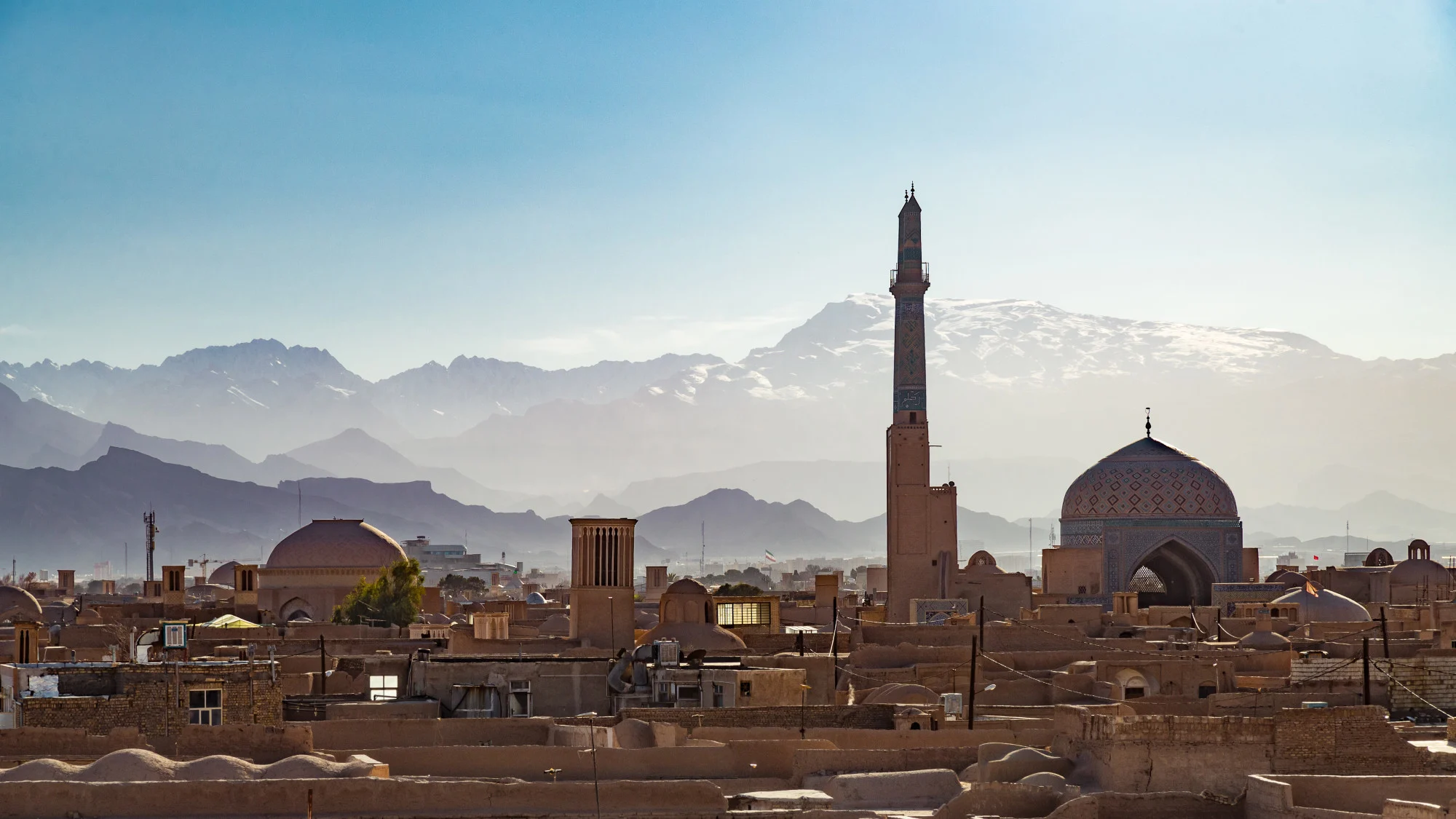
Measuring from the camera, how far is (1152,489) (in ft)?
167

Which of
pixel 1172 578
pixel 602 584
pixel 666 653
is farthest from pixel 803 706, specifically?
pixel 1172 578

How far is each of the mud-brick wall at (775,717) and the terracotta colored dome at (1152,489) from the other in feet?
92.4

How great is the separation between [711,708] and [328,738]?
14.2ft

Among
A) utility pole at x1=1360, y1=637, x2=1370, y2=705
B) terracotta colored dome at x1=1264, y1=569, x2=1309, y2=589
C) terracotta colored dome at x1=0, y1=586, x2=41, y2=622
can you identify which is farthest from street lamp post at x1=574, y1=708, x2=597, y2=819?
terracotta colored dome at x1=0, y1=586, x2=41, y2=622

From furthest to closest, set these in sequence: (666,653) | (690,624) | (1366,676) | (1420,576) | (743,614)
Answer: (1420,576) → (743,614) → (690,624) → (666,653) → (1366,676)

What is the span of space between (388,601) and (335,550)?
21.4 feet

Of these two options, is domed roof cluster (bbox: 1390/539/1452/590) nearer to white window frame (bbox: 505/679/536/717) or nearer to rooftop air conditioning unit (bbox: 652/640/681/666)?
rooftop air conditioning unit (bbox: 652/640/681/666)

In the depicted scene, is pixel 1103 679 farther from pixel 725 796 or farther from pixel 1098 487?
pixel 1098 487

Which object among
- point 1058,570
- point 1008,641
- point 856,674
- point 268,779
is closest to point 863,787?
point 268,779

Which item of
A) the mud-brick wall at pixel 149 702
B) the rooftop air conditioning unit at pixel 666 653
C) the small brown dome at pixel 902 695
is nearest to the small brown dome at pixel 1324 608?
the small brown dome at pixel 902 695

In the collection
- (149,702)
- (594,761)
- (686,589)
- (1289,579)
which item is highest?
(1289,579)

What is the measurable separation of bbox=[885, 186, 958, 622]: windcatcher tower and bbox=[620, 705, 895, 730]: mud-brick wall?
23811 mm

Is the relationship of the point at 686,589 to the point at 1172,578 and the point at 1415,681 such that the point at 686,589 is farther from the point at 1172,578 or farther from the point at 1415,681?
the point at 1172,578

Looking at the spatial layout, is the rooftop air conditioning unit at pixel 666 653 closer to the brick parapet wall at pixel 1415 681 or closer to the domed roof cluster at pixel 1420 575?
the brick parapet wall at pixel 1415 681
